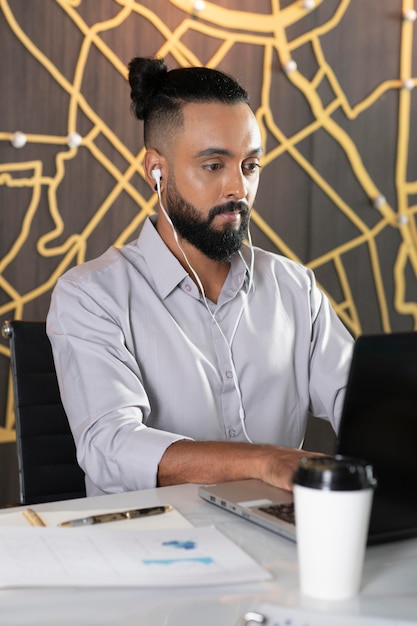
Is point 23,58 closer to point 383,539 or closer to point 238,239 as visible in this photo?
point 238,239

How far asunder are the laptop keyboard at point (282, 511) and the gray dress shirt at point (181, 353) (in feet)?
1.24

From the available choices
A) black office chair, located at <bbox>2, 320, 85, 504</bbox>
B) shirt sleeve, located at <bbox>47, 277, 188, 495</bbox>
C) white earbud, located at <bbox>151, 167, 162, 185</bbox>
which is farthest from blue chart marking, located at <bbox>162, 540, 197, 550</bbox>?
white earbud, located at <bbox>151, 167, 162, 185</bbox>

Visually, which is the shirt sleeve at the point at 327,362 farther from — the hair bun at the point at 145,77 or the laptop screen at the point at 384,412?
the laptop screen at the point at 384,412

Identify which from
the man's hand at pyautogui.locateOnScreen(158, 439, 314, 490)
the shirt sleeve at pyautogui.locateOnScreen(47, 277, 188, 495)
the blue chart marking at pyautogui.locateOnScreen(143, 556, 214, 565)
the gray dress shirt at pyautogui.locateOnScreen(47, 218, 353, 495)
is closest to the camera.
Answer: the blue chart marking at pyautogui.locateOnScreen(143, 556, 214, 565)

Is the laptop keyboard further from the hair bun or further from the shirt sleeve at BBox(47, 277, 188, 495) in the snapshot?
the hair bun

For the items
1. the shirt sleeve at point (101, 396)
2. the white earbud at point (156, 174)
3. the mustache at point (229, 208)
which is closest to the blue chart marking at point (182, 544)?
the shirt sleeve at point (101, 396)

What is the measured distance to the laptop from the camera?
1043 millimetres

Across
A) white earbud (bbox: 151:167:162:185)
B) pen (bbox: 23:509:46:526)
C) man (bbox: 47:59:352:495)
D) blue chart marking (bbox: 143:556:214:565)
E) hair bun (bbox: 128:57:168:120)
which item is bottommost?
blue chart marking (bbox: 143:556:214:565)

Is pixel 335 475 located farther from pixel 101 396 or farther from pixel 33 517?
pixel 101 396

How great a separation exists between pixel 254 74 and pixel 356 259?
83 centimetres

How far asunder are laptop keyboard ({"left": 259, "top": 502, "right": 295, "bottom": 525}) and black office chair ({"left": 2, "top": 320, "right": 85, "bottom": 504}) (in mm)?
771

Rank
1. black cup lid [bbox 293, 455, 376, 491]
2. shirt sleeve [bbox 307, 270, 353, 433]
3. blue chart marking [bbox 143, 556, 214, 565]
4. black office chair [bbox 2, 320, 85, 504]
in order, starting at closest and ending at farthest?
1. black cup lid [bbox 293, 455, 376, 491]
2. blue chart marking [bbox 143, 556, 214, 565]
3. black office chair [bbox 2, 320, 85, 504]
4. shirt sleeve [bbox 307, 270, 353, 433]

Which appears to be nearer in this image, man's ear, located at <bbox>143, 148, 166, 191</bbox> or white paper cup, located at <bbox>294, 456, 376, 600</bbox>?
white paper cup, located at <bbox>294, 456, 376, 600</bbox>

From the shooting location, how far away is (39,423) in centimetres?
191
